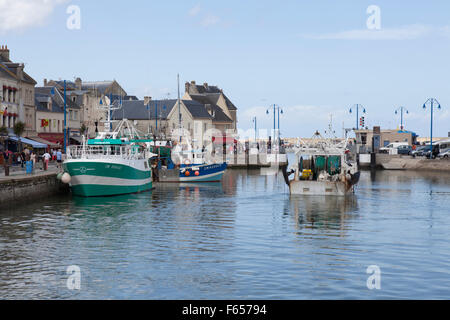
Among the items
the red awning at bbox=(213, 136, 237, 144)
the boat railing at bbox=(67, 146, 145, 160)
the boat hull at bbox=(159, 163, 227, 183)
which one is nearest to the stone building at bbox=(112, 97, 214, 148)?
the red awning at bbox=(213, 136, 237, 144)

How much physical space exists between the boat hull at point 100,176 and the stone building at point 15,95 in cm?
2252

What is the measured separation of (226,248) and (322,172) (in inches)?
903

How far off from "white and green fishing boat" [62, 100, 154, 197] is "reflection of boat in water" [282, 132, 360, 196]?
11.2 meters

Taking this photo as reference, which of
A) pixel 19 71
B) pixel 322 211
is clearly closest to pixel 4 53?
pixel 19 71

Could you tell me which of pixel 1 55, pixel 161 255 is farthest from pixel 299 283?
pixel 1 55

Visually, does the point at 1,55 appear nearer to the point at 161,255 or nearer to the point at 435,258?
the point at 161,255

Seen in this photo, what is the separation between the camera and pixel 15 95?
231 feet

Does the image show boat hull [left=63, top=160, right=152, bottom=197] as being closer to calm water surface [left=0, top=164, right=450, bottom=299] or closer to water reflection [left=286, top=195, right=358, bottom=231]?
calm water surface [left=0, top=164, right=450, bottom=299]

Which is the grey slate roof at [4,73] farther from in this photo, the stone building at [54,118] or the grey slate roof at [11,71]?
the stone building at [54,118]

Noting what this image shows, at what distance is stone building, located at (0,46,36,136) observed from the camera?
6675 cm

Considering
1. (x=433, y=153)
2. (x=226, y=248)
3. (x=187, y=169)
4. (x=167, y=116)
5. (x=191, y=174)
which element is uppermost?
(x=167, y=116)

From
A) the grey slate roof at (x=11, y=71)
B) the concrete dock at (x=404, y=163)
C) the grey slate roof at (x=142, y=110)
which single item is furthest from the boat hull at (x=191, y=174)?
the grey slate roof at (x=142, y=110)

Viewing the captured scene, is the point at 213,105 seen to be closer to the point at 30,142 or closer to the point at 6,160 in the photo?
the point at 30,142

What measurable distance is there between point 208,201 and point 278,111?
7096 centimetres
